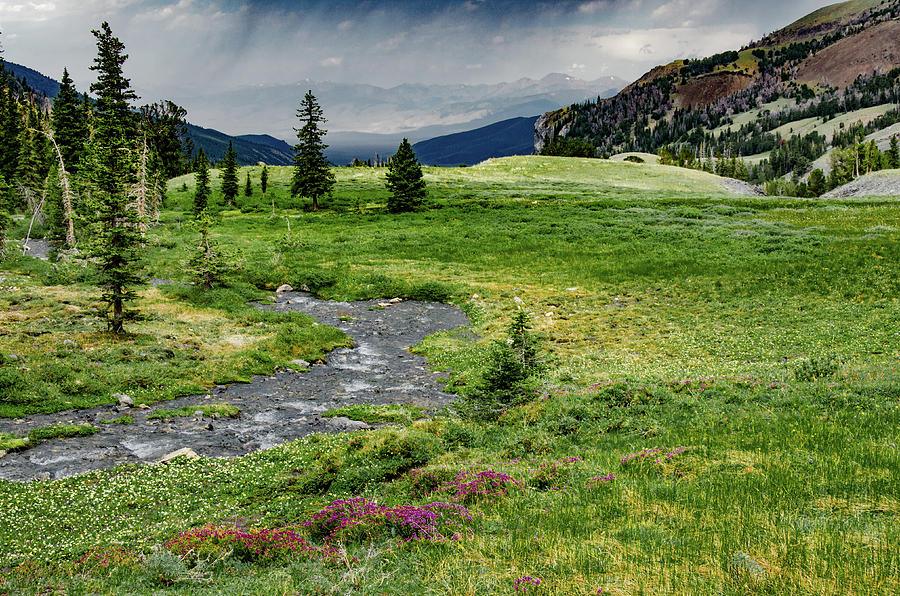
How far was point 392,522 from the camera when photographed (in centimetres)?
802

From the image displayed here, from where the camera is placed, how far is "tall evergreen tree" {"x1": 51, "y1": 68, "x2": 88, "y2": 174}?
72.9m

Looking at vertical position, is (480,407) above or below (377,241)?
below

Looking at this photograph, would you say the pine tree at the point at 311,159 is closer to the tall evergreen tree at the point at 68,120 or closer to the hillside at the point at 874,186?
the tall evergreen tree at the point at 68,120

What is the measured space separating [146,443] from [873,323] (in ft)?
84.7

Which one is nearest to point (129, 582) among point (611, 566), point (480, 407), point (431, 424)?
point (611, 566)

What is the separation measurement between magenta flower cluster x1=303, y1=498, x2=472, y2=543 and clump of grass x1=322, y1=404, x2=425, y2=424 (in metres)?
6.70

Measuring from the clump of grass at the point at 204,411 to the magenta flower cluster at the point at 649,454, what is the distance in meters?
12.3

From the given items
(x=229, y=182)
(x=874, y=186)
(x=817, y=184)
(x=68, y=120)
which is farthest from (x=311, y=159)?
(x=817, y=184)

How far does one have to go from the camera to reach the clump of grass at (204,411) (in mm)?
15742

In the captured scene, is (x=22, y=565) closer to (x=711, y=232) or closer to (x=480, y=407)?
(x=480, y=407)

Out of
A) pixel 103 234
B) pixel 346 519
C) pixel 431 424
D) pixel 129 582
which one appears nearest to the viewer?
pixel 129 582

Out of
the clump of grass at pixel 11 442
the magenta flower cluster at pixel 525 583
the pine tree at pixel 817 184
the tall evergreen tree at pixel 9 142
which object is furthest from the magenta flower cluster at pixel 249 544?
the pine tree at pixel 817 184

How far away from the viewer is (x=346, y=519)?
8273 millimetres

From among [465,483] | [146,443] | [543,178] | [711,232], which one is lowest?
[146,443]
